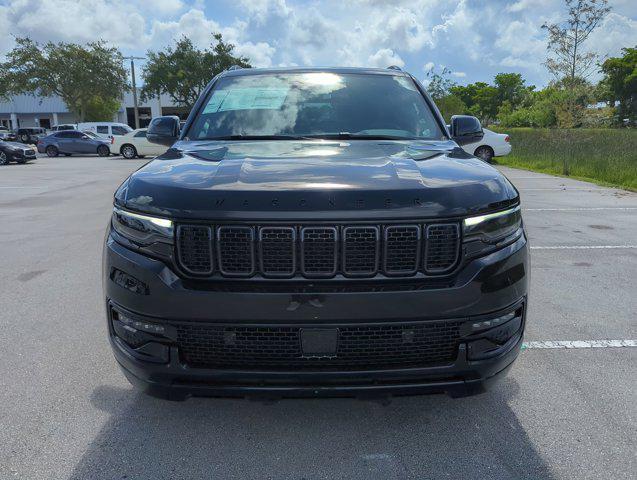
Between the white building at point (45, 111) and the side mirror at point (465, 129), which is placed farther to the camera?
the white building at point (45, 111)

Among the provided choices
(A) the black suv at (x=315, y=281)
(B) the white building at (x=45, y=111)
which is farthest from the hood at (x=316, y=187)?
(B) the white building at (x=45, y=111)

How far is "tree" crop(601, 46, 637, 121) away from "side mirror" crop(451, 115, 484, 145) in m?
78.2

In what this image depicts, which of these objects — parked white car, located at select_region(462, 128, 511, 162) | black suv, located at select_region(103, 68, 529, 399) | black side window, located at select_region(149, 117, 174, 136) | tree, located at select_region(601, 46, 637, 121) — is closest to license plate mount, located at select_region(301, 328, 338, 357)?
black suv, located at select_region(103, 68, 529, 399)

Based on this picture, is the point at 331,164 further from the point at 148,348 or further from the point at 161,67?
the point at 161,67

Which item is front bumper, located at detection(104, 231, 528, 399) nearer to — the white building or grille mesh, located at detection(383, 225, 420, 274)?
grille mesh, located at detection(383, 225, 420, 274)

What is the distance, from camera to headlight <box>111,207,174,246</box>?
85.7 inches

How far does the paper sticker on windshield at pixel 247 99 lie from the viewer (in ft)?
11.7

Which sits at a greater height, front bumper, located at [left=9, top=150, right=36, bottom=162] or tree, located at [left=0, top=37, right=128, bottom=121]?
tree, located at [left=0, top=37, right=128, bottom=121]

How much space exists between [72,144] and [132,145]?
523cm

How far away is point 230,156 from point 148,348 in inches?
40.7

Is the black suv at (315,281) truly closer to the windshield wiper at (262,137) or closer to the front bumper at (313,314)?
the front bumper at (313,314)

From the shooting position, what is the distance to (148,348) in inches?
88.1

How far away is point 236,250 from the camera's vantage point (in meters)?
2.13

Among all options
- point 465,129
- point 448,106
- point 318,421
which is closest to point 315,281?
point 318,421
